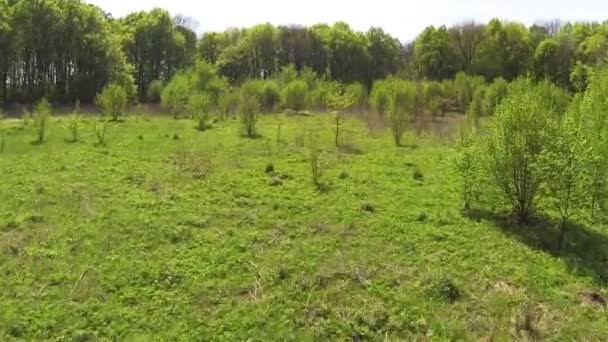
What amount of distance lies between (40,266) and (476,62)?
5608cm

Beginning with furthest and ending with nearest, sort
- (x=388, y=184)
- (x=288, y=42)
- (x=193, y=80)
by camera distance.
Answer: (x=288, y=42) < (x=193, y=80) < (x=388, y=184)

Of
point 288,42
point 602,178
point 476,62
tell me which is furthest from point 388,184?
point 288,42

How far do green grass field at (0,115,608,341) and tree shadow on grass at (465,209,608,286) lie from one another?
50 mm

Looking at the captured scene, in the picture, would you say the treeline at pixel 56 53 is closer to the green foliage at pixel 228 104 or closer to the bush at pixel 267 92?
the bush at pixel 267 92

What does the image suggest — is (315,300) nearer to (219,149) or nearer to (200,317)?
(200,317)

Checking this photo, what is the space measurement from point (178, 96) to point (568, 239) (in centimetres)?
2688

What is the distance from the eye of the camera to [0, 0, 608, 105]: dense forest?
47.6 metres

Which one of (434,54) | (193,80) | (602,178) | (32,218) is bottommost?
(32,218)

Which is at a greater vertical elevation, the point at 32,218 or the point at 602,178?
the point at 602,178

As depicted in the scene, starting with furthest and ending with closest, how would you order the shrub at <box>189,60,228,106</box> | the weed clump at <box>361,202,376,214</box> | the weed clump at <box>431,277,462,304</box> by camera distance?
1. the shrub at <box>189,60,228,106</box>
2. the weed clump at <box>361,202,376,214</box>
3. the weed clump at <box>431,277,462,304</box>

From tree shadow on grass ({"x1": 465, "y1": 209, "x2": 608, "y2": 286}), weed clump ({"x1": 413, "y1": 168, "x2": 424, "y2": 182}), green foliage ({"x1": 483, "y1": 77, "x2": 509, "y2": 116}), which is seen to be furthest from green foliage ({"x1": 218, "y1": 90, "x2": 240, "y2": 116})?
tree shadow on grass ({"x1": 465, "y1": 209, "x2": 608, "y2": 286})

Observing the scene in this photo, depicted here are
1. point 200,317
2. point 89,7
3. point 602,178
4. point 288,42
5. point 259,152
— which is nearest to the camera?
point 200,317

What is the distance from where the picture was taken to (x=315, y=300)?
10602mm

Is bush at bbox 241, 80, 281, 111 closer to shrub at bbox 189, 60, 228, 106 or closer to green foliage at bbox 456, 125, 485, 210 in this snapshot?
shrub at bbox 189, 60, 228, 106
